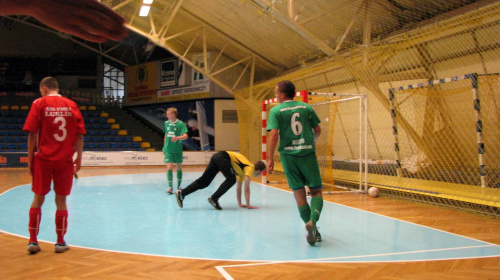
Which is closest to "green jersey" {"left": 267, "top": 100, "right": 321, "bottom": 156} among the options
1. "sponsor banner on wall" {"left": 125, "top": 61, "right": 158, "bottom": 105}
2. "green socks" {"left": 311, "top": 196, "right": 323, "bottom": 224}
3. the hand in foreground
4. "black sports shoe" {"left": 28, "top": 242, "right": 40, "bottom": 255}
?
"green socks" {"left": 311, "top": 196, "right": 323, "bottom": 224}

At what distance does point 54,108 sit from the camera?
13.8 feet

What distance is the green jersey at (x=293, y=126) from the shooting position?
4.64m

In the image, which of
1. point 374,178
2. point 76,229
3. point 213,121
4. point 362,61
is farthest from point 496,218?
point 213,121

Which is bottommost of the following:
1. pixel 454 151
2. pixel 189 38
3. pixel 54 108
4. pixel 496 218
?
pixel 496 218

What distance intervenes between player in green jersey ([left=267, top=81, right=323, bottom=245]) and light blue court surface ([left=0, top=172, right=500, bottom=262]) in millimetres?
532

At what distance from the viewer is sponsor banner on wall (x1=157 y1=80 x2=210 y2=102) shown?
863 inches

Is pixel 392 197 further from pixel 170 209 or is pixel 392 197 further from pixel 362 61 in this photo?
pixel 170 209

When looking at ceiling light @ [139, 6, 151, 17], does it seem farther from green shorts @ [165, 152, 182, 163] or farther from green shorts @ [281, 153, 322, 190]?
green shorts @ [281, 153, 322, 190]

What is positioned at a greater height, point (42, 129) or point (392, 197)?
point (42, 129)

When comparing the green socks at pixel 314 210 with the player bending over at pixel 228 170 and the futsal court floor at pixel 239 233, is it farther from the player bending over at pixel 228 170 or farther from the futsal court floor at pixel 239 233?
the player bending over at pixel 228 170

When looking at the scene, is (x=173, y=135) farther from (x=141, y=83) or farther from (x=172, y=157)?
(x=141, y=83)

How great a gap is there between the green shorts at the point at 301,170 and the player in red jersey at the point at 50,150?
2418mm

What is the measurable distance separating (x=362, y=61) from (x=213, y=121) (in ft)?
41.4

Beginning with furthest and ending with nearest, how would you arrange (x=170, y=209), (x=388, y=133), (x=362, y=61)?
1. (x=388, y=133)
2. (x=362, y=61)
3. (x=170, y=209)
